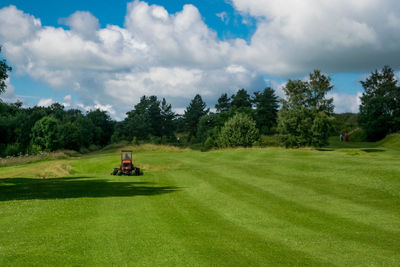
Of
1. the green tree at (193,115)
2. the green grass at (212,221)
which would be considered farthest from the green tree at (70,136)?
the green grass at (212,221)

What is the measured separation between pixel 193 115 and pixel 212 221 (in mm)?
105575

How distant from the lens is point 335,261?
8172 mm

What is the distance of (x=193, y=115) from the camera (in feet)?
385

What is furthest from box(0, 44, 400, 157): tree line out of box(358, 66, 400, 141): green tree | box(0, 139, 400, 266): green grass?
box(0, 139, 400, 266): green grass

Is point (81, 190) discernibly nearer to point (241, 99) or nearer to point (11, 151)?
point (11, 151)

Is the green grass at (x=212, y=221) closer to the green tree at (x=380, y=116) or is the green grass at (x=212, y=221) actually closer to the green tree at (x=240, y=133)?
the green tree at (x=240, y=133)

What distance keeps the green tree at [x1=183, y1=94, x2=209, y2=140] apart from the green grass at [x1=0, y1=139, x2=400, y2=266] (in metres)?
95.3

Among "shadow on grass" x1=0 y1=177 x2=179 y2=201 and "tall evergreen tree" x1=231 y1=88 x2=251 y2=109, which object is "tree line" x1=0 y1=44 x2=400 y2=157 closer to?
"tall evergreen tree" x1=231 y1=88 x2=251 y2=109

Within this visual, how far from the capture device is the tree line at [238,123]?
6094 centimetres

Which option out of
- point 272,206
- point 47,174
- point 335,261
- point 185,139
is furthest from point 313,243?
point 185,139

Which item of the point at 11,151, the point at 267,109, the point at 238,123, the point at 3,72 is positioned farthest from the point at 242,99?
the point at 3,72

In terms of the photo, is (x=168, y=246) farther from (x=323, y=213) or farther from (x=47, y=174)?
(x=47, y=174)

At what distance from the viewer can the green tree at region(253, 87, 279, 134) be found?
342 feet

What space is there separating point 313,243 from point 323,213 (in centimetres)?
422
